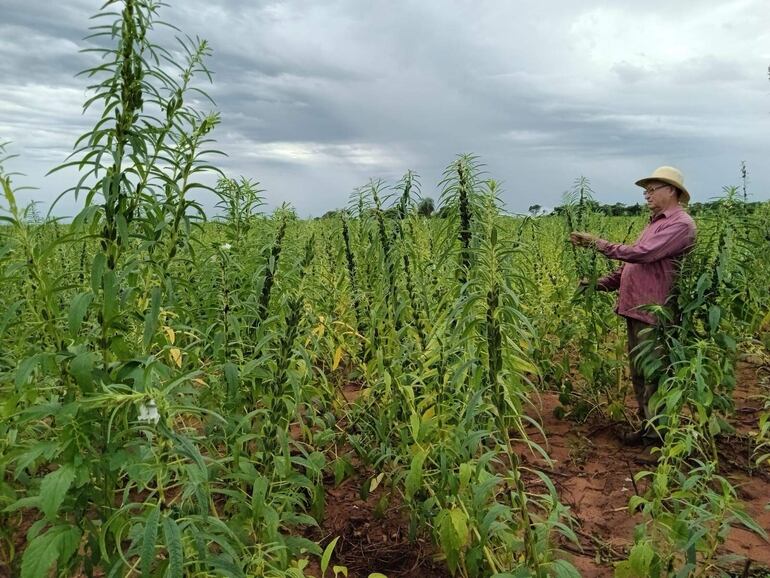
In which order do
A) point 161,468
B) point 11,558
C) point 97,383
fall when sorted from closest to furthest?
point 161,468
point 97,383
point 11,558

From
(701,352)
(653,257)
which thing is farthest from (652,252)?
Result: (701,352)

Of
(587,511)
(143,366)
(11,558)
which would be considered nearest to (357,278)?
(587,511)

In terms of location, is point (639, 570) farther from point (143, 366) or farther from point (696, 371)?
point (143, 366)

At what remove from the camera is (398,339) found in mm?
3518

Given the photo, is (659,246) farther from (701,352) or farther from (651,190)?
(701,352)

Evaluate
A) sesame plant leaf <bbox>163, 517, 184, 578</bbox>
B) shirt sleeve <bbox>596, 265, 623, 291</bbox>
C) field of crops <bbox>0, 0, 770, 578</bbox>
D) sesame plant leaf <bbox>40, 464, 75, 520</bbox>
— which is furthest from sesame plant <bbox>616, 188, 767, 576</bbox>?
sesame plant leaf <bbox>40, 464, 75, 520</bbox>

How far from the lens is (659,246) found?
468 centimetres

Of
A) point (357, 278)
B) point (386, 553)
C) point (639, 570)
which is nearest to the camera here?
point (639, 570)

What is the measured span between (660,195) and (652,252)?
543mm

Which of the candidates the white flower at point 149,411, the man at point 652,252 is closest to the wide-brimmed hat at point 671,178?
the man at point 652,252

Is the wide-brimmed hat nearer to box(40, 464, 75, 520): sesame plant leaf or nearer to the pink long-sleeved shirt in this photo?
the pink long-sleeved shirt

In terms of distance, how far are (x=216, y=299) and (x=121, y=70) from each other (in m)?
1.44

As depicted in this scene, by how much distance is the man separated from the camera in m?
4.72

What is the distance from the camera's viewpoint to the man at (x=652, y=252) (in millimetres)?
4719
